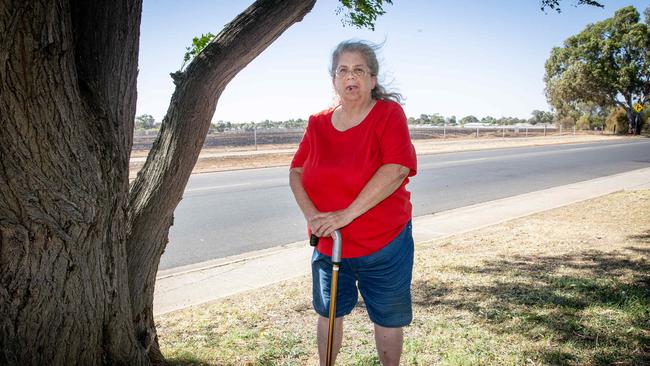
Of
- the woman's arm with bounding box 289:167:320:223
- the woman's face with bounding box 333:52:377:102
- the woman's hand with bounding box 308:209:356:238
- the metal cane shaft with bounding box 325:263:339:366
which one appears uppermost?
the woman's face with bounding box 333:52:377:102

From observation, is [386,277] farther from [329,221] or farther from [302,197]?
[302,197]

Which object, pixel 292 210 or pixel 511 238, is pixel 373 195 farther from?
pixel 292 210

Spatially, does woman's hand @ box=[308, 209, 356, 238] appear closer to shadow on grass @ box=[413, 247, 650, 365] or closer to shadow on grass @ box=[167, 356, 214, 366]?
shadow on grass @ box=[167, 356, 214, 366]

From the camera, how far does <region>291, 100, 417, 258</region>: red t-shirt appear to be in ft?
7.65

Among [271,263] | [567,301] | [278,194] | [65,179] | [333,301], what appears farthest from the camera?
[278,194]

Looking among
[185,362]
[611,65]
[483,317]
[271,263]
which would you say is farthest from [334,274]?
[611,65]

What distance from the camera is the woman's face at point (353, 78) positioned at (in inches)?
95.8

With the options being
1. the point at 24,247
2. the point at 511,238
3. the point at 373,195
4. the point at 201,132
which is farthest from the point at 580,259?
the point at 24,247

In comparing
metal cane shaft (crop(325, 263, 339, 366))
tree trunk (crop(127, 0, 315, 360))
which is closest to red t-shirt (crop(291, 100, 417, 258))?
metal cane shaft (crop(325, 263, 339, 366))

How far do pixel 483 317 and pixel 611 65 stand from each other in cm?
5142

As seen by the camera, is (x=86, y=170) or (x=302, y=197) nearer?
(x=86, y=170)

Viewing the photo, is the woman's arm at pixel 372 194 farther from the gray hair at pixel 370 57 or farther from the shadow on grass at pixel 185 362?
the shadow on grass at pixel 185 362

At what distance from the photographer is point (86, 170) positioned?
2.08 meters

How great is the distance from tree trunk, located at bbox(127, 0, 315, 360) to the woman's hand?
75 cm
